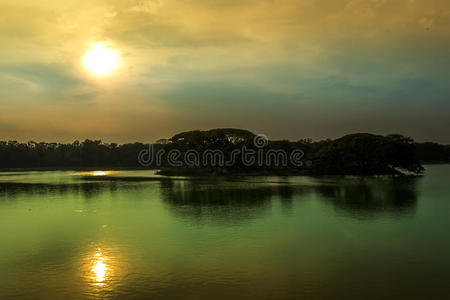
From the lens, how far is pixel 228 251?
56.9 feet

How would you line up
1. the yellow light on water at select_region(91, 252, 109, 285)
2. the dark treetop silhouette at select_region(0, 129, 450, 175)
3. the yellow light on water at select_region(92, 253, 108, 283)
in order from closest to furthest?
the yellow light on water at select_region(91, 252, 109, 285)
the yellow light on water at select_region(92, 253, 108, 283)
the dark treetop silhouette at select_region(0, 129, 450, 175)

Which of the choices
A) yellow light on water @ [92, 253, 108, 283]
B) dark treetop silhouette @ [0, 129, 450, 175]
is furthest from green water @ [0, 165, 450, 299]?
dark treetop silhouette @ [0, 129, 450, 175]

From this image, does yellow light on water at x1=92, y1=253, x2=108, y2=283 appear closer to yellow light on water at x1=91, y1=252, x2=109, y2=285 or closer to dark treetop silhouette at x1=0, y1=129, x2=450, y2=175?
yellow light on water at x1=91, y1=252, x2=109, y2=285

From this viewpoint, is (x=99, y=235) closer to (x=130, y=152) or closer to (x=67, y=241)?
(x=67, y=241)

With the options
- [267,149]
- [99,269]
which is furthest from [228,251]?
[267,149]

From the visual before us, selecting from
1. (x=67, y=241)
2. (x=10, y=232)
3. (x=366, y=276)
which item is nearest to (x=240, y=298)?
(x=366, y=276)

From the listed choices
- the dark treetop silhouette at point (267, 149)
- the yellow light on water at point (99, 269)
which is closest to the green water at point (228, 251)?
the yellow light on water at point (99, 269)

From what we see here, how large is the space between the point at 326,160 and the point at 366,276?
219ft

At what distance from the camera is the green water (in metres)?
12.8

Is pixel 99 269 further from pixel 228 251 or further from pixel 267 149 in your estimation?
pixel 267 149

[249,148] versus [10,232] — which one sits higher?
[249,148]

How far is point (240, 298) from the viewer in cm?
1184

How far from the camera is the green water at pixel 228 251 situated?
12805mm

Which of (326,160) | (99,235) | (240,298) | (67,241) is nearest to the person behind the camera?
(240,298)
